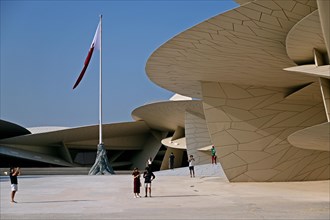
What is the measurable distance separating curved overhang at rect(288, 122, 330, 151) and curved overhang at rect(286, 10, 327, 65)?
247 cm

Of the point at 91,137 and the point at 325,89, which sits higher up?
the point at 325,89

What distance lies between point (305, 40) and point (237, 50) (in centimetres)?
258

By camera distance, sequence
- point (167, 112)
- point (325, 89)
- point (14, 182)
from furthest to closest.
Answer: point (167, 112) → point (325, 89) → point (14, 182)

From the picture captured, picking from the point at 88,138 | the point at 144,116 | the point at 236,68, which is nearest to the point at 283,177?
the point at 236,68

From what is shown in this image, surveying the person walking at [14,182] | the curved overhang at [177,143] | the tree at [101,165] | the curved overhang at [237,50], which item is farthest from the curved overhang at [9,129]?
the person walking at [14,182]

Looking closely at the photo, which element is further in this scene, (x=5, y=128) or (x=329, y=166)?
(x=5, y=128)

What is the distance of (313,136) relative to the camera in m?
10.8

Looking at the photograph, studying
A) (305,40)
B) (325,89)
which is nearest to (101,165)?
(325,89)

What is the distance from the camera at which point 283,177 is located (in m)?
18.9

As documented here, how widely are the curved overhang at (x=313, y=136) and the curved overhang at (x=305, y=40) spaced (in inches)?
97.4

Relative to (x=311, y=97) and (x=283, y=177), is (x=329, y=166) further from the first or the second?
(x=311, y=97)

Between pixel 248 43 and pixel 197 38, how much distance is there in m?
1.70

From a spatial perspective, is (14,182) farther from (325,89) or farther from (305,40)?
(325,89)

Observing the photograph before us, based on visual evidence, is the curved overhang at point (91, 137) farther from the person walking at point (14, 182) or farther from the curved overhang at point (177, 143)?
the person walking at point (14, 182)
